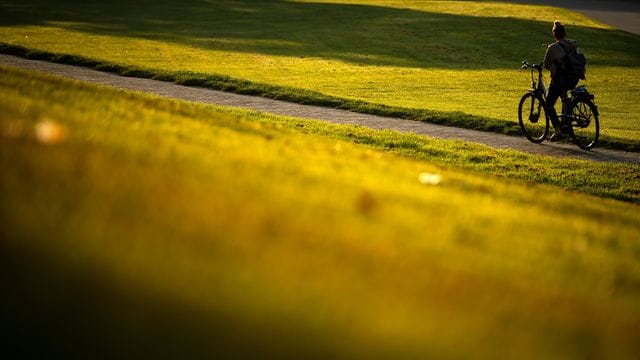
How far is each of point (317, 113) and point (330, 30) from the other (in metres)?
25.7

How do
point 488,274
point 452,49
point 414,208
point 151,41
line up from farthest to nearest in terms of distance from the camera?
point 452,49, point 151,41, point 414,208, point 488,274

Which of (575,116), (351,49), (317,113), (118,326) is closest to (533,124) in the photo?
(575,116)

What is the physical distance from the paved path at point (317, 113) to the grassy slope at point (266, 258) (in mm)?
9279

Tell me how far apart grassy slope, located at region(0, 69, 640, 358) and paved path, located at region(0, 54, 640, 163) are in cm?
928

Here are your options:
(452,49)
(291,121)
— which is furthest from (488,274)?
(452,49)

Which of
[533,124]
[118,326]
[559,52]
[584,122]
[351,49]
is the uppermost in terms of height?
[559,52]

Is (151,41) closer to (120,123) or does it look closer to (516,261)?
(120,123)

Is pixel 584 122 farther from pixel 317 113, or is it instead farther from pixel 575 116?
pixel 317 113

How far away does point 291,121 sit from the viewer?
15102 mm

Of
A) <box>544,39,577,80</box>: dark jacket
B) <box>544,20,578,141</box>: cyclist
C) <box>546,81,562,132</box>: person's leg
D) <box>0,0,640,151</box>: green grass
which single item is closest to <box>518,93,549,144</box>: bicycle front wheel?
<box>546,81,562,132</box>: person's leg

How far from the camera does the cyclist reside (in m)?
14.1

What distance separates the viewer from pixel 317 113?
17406 millimetres

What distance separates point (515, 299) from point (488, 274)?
0.31m

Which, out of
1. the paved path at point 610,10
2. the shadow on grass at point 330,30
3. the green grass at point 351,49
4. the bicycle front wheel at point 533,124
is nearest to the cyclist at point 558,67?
the bicycle front wheel at point 533,124
